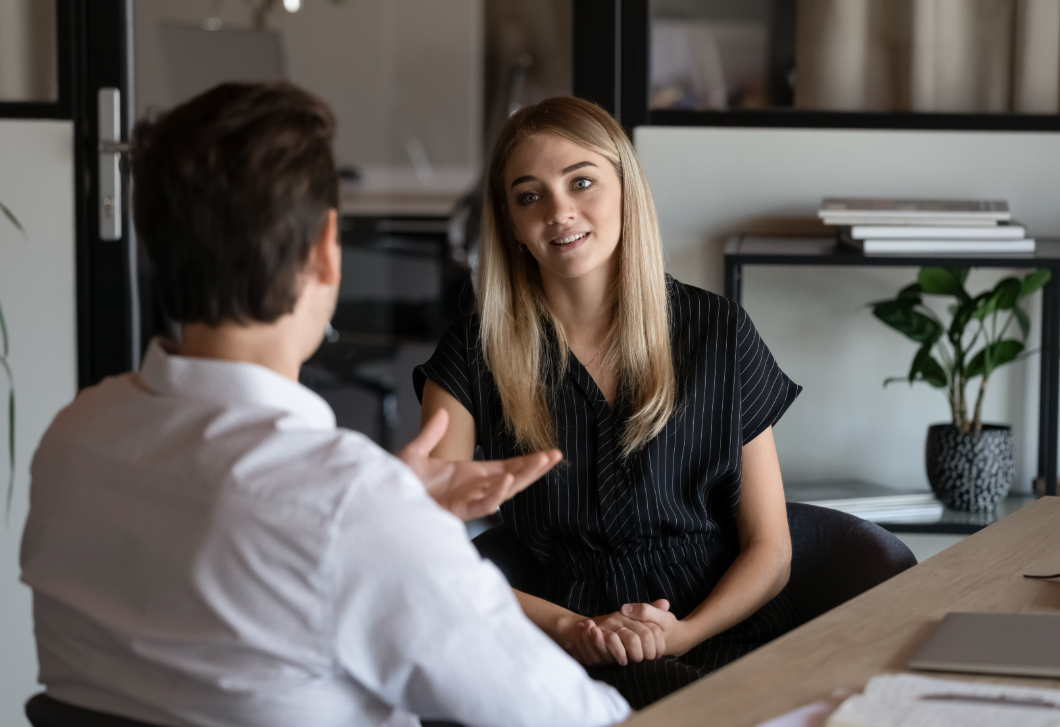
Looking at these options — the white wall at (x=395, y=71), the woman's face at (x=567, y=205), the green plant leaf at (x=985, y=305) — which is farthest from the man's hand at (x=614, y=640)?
the white wall at (x=395, y=71)

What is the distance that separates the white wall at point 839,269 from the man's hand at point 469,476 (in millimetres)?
1411

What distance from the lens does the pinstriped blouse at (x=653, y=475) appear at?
174cm

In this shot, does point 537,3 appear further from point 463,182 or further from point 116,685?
point 116,685

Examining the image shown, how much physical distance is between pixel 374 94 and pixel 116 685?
21.1ft

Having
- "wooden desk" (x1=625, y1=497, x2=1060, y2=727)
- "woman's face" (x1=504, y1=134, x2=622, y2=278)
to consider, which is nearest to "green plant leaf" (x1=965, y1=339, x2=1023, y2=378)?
"wooden desk" (x1=625, y1=497, x2=1060, y2=727)

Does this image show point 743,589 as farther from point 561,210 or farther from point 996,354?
point 996,354

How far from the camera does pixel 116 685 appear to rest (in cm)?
92

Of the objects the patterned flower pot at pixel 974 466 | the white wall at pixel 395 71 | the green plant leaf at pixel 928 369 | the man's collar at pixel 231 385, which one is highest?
the white wall at pixel 395 71

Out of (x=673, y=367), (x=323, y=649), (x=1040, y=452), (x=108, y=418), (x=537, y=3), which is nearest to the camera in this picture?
(x=323, y=649)

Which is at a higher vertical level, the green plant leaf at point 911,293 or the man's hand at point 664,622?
the green plant leaf at point 911,293

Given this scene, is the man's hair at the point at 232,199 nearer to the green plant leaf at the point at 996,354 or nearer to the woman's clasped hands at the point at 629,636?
the woman's clasped hands at the point at 629,636

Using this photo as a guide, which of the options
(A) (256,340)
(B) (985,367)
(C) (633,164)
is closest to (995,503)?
(B) (985,367)

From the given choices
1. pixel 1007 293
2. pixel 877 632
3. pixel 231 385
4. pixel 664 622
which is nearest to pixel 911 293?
pixel 1007 293

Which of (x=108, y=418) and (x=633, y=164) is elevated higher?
(x=633, y=164)
